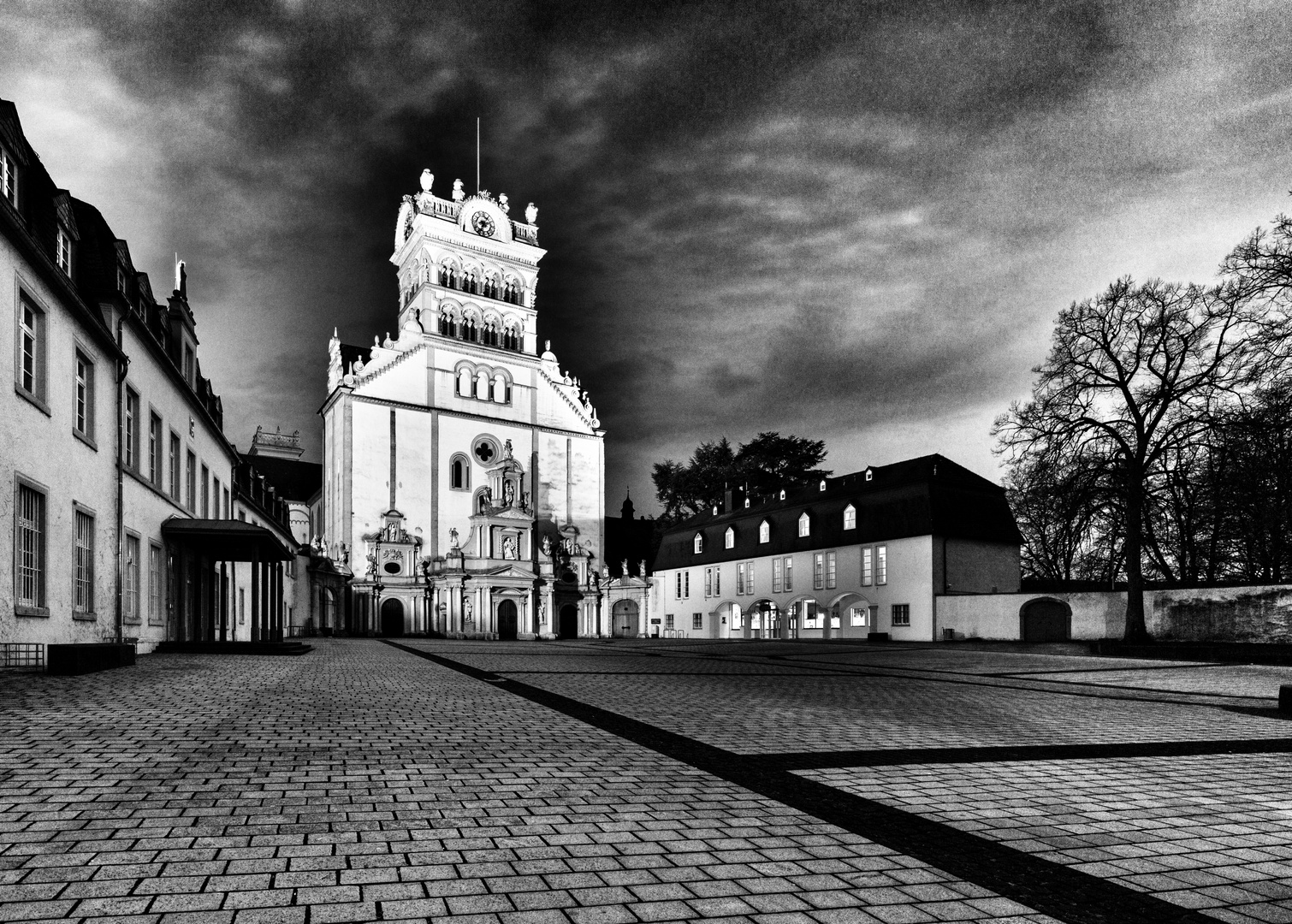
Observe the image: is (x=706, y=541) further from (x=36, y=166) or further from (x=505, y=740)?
(x=505, y=740)

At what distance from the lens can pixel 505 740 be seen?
778 cm

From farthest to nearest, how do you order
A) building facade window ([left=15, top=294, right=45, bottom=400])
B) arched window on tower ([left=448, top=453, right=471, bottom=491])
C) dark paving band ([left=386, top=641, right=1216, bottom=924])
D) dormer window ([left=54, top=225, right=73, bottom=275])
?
arched window on tower ([left=448, top=453, right=471, bottom=491])
dormer window ([left=54, top=225, right=73, bottom=275])
building facade window ([left=15, top=294, right=45, bottom=400])
dark paving band ([left=386, top=641, right=1216, bottom=924])

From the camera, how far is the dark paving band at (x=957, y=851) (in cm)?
362

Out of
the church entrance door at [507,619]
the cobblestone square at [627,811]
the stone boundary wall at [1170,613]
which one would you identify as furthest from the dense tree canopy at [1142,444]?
the church entrance door at [507,619]

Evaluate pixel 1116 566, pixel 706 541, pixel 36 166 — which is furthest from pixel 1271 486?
pixel 706 541

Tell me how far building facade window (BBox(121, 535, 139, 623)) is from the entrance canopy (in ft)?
7.15

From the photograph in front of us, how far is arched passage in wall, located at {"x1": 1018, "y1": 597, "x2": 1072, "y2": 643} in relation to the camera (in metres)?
37.2

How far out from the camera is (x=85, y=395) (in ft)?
55.4

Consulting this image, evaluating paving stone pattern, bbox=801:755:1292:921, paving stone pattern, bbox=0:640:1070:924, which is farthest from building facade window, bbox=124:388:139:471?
paving stone pattern, bbox=801:755:1292:921

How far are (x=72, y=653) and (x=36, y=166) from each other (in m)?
7.90

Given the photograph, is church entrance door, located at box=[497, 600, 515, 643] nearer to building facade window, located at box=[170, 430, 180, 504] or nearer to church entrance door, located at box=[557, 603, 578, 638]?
church entrance door, located at box=[557, 603, 578, 638]

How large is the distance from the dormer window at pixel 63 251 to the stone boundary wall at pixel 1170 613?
106 ft

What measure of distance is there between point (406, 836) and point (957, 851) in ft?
8.72

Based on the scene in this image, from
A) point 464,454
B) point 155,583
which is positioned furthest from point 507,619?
point 155,583
